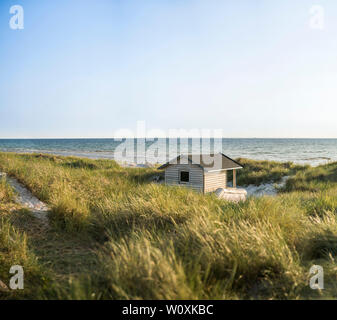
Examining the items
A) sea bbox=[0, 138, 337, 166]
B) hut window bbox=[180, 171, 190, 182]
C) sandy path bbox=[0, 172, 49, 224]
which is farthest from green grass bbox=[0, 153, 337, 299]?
sea bbox=[0, 138, 337, 166]

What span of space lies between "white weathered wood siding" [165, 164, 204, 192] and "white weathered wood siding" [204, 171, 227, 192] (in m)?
0.43

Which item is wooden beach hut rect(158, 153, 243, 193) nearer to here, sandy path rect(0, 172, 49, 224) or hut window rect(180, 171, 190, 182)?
hut window rect(180, 171, 190, 182)

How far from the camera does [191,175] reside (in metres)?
16.4

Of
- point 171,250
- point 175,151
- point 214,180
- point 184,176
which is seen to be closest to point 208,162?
point 214,180

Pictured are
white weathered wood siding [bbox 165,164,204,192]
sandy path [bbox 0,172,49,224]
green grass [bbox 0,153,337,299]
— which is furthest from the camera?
white weathered wood siding [bbox 165,164,204,192]

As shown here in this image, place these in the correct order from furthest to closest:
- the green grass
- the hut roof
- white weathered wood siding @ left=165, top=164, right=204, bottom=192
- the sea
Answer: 1. the sea
2. the hut roof
3. white weathered wood siding @ left=165, top=164, right=204, bottom=192
4. the green grass

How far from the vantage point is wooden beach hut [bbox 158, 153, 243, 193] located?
16.1m

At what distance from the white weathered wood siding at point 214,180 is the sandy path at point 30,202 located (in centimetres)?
1055

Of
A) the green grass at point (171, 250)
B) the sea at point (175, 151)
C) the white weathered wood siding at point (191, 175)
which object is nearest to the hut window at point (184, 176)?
the white weathered wood siding at point (191, 175)
